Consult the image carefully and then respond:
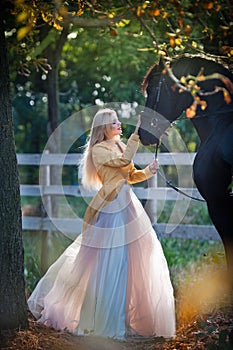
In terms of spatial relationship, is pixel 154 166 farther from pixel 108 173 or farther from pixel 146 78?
pixel 146 78

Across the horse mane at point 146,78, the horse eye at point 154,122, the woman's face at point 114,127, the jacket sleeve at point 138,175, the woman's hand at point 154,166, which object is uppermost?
the horse mane at point 146,78

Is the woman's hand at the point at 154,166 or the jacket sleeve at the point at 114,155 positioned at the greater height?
the jacket sleeve at the point at 114,155

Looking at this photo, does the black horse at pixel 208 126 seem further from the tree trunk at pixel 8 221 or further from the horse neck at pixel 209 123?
the tree trunk at pixel 8 221

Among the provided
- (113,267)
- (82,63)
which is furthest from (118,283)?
(82,63)

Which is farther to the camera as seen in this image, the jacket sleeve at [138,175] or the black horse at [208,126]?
the jacket sleeve at [138,175]

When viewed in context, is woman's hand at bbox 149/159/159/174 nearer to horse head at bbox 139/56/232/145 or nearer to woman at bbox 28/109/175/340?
woman at bbox 28/109/175/340

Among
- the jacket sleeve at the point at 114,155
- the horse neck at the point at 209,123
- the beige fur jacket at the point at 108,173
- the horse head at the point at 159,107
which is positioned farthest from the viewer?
the beige fur jacket at the point at 108,173

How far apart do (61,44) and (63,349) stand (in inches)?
198

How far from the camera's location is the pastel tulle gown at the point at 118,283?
535 centimetres

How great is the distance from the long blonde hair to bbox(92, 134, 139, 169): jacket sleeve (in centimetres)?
12

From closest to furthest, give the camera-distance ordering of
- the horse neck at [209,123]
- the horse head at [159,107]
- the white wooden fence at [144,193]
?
1. the horse neck at [209,123]
2. the horse head at [159,107]
3. the white wooden fence at [144,193]

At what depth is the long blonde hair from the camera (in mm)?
5605

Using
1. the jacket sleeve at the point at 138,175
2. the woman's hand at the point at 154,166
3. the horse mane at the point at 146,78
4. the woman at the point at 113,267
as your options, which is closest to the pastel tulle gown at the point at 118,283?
the woman at the point at 113,267

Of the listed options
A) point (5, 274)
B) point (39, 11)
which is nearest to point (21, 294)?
point (5, 274)
